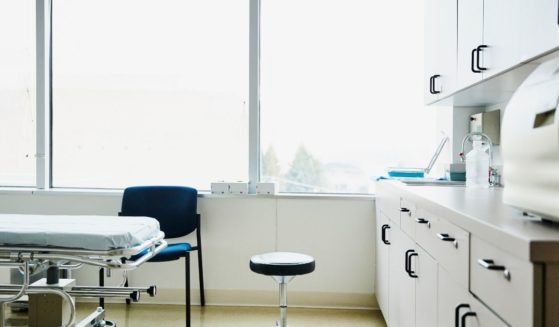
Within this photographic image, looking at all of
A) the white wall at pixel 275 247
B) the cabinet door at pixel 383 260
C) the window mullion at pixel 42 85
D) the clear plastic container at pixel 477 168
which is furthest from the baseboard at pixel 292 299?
the clear plastic container at pixel 477 168

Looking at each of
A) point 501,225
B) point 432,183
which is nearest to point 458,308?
point 501,225

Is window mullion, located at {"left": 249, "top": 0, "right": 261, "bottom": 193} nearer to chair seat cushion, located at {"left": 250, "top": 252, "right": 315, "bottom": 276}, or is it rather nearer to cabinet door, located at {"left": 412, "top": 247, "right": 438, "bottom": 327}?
chair seat cushion, located at {"left": 250, "top": 252, "right": 315, "bottom": 276}

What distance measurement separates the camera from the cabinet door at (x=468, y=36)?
2113mm

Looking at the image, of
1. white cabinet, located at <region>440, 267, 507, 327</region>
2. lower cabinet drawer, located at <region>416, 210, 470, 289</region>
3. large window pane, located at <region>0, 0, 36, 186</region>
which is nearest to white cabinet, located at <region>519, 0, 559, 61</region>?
lower cabinet drawer, located at <region>416, 210, 470, 289</region>

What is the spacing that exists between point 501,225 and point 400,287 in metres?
1.36

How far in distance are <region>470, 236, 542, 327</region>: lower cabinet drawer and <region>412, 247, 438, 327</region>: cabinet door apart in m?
0.42

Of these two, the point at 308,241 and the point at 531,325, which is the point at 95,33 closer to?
the point at 308,241

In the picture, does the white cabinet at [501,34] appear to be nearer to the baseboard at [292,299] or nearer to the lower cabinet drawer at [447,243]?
the lower cabinet drawer at [447,243]

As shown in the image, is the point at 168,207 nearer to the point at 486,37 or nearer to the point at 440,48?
the point at 440,48

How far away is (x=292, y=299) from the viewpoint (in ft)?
11.6

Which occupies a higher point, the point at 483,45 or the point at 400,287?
the point at 483,45

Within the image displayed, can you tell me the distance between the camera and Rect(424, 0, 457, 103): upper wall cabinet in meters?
2.54

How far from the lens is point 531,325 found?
94 cm

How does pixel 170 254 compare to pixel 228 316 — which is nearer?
pixel 170 254
